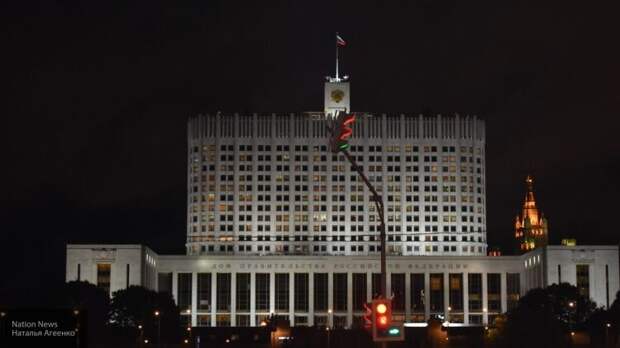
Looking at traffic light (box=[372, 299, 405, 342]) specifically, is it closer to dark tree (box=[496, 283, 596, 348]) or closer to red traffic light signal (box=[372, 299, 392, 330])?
red traffic light signal (box=[372, 299, 392, 330])

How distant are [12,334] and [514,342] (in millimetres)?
97006

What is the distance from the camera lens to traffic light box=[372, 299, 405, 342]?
44438 mm

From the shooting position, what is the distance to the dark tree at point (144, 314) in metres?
164

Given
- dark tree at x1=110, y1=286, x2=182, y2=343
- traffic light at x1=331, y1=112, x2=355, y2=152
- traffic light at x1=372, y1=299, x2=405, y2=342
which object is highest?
traffic light at x1=331, y1=112, x2=355, y2=152

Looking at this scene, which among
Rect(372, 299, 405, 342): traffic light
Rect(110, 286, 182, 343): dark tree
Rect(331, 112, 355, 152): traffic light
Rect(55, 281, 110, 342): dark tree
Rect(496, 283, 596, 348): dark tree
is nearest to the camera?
Rect(372, 299, 405, 342): traffic light

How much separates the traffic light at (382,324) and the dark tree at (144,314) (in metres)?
119

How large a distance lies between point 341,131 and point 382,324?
Answer: 8.37 metres

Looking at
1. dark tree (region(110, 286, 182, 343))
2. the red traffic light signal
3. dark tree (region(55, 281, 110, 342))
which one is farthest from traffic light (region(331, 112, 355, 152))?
dark tree (region(110, 286, 182, 343))

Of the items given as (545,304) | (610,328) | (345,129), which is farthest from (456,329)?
(345,129)

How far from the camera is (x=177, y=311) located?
176 metres

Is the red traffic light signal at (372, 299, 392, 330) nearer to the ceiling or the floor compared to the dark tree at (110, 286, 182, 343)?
nearer to the ceiling

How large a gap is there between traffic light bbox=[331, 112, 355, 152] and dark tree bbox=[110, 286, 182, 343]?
116 metres

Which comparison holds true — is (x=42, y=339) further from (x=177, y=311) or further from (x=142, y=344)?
(x=177, y=311)

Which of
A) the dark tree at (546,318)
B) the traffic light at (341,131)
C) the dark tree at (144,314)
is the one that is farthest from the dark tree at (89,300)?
the traffic light at (341,131)
